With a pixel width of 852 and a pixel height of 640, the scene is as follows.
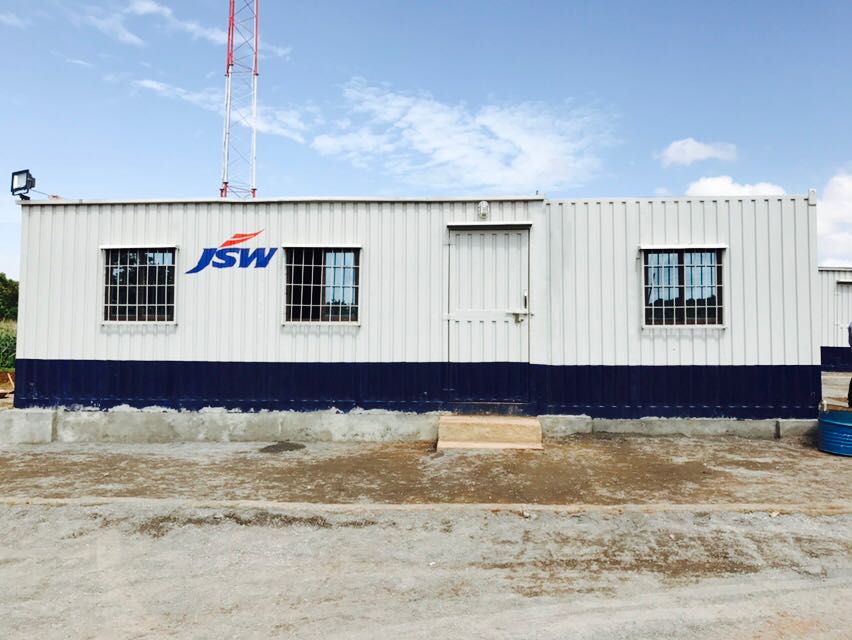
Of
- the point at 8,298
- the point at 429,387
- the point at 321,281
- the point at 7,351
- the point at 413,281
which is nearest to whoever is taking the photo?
the point at 429,387

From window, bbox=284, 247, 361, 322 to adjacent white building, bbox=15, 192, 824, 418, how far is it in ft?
0.10

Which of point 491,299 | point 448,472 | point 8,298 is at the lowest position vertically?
point 448,472

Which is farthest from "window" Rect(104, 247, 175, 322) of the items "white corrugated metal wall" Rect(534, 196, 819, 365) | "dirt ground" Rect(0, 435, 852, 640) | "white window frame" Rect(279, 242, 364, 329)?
"white corrugated metal wall" Rect(534, 196, 819, 365)

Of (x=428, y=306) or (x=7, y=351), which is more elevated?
(x=428, y=306)

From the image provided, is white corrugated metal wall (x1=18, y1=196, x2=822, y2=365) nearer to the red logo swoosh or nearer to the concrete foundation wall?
the red logo swoosh

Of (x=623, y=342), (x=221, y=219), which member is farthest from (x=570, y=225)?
(x=221, y=219)

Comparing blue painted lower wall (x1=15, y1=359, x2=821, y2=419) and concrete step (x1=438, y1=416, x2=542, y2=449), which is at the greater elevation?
blue painted lower wall (x1=15, y1=359, x2=821, y2=419)

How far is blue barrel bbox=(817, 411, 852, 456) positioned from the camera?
7117 mm

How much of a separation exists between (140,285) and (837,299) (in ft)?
71.9

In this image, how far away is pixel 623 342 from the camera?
8.41 m

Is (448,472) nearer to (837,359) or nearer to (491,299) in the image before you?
(491,299)

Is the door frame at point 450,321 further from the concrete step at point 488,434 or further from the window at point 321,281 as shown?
the window at point 321,281

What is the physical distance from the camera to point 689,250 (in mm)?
8344

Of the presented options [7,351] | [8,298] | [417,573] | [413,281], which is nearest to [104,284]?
[413,281]
